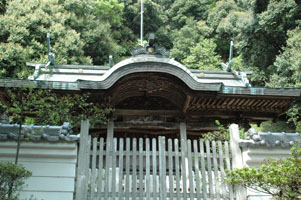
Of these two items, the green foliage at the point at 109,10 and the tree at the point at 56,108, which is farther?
the green foliage at the point at 109,10

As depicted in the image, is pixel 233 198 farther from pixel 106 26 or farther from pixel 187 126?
pixel 106 26

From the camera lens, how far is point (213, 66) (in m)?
23.5

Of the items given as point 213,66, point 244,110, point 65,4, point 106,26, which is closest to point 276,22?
point 213,66

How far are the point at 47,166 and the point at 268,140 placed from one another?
3.62 meters

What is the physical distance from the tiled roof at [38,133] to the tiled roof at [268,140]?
288cm

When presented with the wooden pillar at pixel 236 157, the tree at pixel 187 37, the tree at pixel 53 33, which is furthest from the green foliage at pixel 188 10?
the wooden pillar at pixel 236 157

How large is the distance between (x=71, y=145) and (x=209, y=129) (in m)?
5.26

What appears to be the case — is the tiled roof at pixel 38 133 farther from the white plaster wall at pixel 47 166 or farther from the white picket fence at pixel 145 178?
the white picket fence at pixel 145 178

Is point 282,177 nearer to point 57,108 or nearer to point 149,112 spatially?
point 57,108

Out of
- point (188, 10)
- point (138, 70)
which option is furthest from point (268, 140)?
point (188, 10)

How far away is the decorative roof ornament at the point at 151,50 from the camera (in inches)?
312

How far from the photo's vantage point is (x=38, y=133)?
196 inches

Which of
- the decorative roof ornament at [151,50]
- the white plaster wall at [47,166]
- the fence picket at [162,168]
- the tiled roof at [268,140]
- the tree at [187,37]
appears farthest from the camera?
the tree at [187,37]

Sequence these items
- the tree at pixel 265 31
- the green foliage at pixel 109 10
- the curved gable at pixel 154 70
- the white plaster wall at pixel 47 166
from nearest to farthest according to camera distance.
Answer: the white plaster wall at pixel 47 166 → the curved gable at pixel 154 70 → the tree at pixel 265 31 → the green foliage at pixel 109 10
